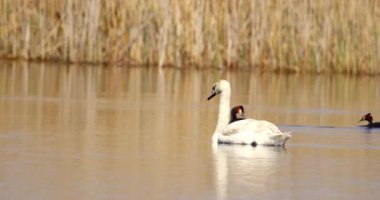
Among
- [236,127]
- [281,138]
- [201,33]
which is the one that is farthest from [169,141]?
[201,33]

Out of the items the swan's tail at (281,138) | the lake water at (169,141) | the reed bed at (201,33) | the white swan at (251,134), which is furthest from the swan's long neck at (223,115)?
the reed bed at (201,33)

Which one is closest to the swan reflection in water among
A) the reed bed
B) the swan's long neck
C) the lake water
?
the lake water

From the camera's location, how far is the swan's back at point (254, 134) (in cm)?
1160

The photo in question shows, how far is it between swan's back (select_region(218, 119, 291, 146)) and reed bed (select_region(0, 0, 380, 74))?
1048cm

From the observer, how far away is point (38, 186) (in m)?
8.72

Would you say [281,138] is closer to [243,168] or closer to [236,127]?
[236,127]

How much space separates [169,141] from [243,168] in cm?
183

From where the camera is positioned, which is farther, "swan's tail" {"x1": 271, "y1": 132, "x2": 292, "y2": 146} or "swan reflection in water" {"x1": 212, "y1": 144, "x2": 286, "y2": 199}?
"swan's tail" {"x1": 271, "y1": 132, "x2": 292, "y2": 146}

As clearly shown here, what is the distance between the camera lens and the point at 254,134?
11.6m

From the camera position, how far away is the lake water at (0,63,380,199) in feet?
29.4

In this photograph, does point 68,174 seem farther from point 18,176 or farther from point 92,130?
point 92,130

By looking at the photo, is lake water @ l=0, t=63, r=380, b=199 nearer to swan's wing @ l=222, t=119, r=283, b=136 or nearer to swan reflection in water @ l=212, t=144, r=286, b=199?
swan reflection in water @ l=212, t=144, r=286, b=199

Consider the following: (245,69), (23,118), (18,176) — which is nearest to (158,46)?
(245,69)

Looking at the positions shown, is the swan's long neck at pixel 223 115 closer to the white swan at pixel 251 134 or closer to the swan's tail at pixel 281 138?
the white swan at pixel 251 134
